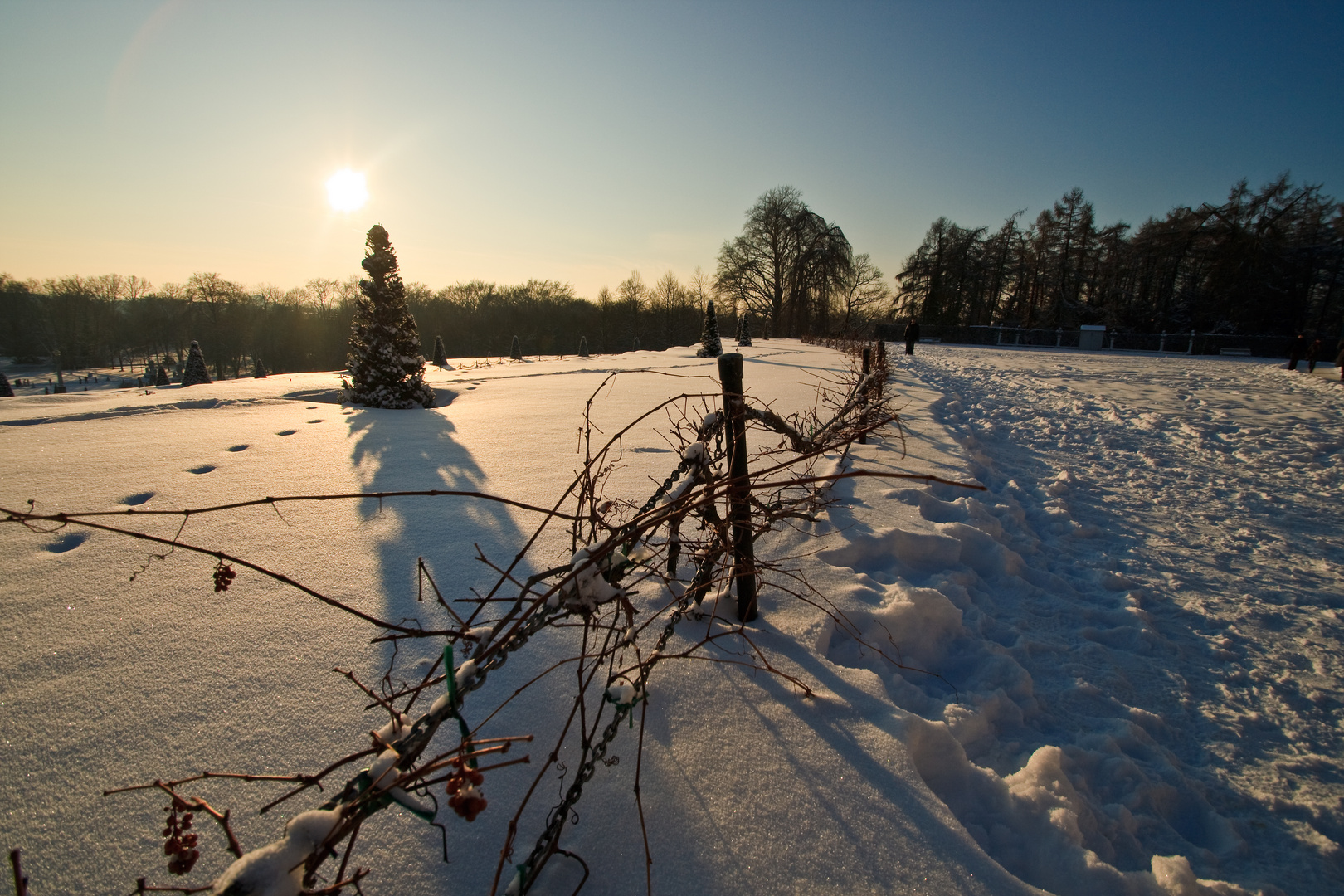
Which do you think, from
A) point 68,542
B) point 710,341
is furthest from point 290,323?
point 68,542

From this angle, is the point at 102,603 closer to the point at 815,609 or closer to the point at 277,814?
the point at 277,814

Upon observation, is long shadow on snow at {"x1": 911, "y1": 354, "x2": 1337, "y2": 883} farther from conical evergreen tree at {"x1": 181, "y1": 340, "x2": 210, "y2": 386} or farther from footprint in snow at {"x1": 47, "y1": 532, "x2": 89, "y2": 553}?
conical evergreen tree at {"x1": 181, "y1": 340, "x2": 210, "y2": 386}

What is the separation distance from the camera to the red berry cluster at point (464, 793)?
682mm

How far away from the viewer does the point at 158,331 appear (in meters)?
46.4

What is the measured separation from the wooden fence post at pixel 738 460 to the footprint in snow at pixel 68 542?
3278 millimetres

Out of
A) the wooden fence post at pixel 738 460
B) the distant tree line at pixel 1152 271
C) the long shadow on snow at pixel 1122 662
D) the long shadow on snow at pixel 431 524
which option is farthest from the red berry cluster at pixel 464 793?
the distant tree line at pixel 1152 271

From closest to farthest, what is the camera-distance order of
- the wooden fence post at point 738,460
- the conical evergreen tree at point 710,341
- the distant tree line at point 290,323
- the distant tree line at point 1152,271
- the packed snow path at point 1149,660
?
the packed snow path at point 1149,660 → the wooden fence post at point 738,460 → the conical evergreen tree at point 710,341 → the distant tree line at point 1152,271 → the distant tree line at point 290,323

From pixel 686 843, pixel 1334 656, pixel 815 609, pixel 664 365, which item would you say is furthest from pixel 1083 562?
pixel 664 365

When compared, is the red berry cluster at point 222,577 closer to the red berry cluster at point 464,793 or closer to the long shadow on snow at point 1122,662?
the red berry cluster at point 464,793

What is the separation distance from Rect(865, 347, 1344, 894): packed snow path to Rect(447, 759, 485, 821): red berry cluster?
1.53 metres

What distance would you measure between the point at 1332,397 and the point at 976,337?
71.6 feet

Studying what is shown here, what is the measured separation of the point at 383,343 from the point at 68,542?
23.6ft

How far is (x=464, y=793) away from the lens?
0.74m

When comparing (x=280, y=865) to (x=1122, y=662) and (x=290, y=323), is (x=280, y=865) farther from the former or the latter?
(x=290, y=323)
